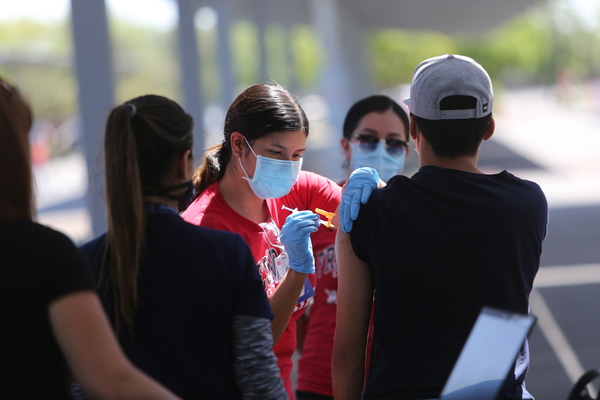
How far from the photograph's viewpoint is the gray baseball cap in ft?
6.19

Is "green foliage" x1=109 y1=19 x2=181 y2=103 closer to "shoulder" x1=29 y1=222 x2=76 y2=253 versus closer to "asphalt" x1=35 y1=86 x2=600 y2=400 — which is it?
"asphalt" x1=35 y1=86 x2=600 y2=400

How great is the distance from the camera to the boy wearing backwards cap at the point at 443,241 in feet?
5.97

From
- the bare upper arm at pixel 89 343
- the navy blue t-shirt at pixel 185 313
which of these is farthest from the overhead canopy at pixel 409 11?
the bare upper arm at pixel 89 343

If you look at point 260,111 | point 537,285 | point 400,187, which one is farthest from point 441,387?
point 537,285

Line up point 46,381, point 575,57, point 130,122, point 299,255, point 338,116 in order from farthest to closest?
1. point 575,57
2. point 338,116
3. point 299,255
4. point 130,122
5. point 46,381

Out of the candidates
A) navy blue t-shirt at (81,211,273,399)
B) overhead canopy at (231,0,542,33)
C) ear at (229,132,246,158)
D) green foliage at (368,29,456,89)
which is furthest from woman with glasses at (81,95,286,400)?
green foliage at (368,29,456,89)

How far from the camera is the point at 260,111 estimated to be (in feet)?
7.97

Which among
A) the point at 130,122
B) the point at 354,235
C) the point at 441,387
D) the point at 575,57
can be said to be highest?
the point at 130,122

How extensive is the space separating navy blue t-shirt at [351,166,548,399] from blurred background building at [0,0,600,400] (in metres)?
0.83


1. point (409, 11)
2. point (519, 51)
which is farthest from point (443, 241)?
point (519, 51)

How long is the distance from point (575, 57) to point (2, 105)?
86.3m

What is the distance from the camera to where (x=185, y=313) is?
1677mm

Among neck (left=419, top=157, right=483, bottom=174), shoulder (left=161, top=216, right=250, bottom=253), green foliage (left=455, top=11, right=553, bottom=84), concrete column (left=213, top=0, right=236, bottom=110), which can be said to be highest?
neck (left=419, top=157, right=483, bottom=174)

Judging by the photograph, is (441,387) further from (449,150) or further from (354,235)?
(449,150)
